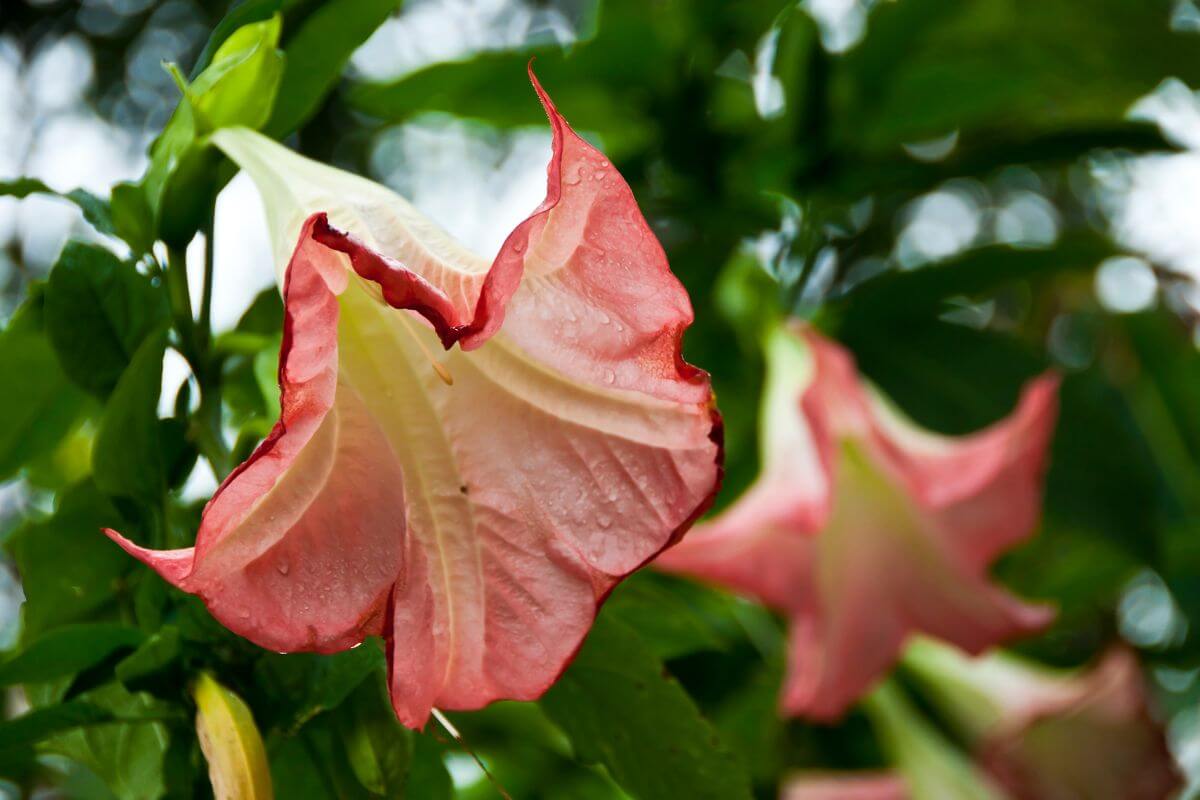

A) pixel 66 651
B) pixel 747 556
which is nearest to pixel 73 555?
pixel 66 651

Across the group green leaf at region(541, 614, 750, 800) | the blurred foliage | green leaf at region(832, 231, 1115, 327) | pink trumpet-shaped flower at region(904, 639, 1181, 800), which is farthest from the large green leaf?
green leaf at region(541, 614, 750, 800)

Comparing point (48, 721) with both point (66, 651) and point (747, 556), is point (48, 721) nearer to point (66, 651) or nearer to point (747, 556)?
point (66, 651)

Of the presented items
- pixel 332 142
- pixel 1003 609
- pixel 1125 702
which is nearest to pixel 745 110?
pixel 1003 609

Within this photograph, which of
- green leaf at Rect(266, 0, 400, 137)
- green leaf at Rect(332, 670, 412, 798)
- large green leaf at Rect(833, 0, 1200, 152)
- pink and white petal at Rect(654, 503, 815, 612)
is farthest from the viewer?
large green leaf at Rect(833, 0, 1200, 152)

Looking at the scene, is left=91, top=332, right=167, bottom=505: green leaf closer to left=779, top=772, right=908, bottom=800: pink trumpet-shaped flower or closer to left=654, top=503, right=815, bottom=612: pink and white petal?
left=654, top=503, right=815, bottom=612: pink and white petal

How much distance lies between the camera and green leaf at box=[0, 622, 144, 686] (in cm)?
58

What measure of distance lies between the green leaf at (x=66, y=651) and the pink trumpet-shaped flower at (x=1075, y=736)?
3.40 feet

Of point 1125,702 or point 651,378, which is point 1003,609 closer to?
point 1125,702

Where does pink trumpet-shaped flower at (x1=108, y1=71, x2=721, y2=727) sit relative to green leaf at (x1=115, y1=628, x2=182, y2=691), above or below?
above

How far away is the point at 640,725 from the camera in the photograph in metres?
0.66

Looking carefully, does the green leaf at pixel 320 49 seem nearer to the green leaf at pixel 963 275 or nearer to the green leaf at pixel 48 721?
the green leaf at pixel 48 721

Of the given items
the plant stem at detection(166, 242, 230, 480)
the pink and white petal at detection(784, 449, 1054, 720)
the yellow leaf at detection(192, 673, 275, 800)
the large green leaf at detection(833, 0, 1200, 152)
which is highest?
the plant stem at detection(166, 242, 230, 480)

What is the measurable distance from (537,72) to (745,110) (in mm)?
225

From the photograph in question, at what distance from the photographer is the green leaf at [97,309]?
64 centimetres
